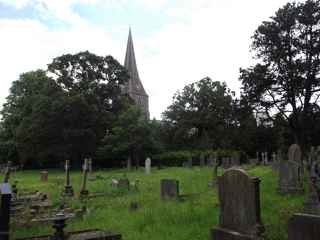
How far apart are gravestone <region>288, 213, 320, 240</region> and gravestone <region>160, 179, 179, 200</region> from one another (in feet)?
25.8

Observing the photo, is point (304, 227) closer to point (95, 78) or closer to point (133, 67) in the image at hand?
point (95, 78)

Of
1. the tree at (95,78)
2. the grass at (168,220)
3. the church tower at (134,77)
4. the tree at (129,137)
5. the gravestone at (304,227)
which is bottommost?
the grass at (168,220)

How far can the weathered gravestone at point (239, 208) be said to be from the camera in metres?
5.95

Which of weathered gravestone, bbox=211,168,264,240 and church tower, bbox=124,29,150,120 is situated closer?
weathered gravestone, bbox=211,168,264,240

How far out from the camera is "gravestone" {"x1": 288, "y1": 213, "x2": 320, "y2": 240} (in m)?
4.91

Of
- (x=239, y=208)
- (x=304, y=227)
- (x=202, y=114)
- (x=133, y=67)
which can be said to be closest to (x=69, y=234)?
(x=239, y=208)

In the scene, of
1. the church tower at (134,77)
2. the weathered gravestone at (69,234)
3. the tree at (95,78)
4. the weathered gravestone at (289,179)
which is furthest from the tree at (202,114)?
the weathered gravestone at (69,234)

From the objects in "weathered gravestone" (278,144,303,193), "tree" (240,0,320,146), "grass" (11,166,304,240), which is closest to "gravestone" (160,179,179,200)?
"grass" (11,166,304,240)

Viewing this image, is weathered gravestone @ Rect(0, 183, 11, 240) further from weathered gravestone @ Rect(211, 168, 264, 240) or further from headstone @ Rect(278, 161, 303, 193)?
headstone @ Rect(278, 161, 303, 193)

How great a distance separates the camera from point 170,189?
13281 millimetres

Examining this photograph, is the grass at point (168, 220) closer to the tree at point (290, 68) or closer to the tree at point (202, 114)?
the tree at point (290, 68)

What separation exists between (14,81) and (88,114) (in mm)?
18705

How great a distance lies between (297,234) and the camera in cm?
511

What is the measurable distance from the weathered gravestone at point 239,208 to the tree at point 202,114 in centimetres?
5226
